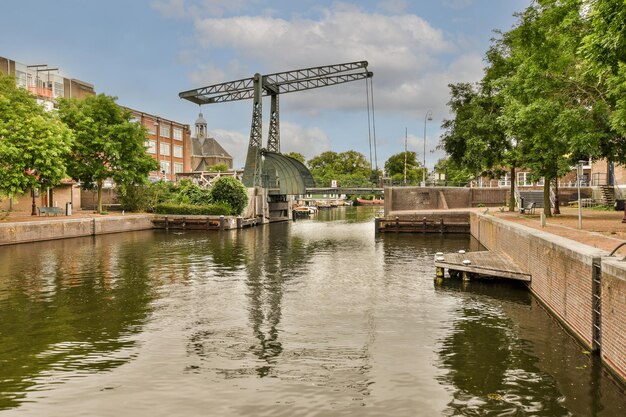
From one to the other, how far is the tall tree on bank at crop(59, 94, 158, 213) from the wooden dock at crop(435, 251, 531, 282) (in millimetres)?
32322

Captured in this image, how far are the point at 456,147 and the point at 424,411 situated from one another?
34.3 metres

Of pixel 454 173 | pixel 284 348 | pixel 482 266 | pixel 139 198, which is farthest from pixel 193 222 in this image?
pixel 454 173

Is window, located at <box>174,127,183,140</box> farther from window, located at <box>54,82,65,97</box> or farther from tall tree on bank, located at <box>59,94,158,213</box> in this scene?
tall tree on bank, located at <box>59,94,158,213</box>

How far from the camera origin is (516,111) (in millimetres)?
22391

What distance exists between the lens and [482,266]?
721 inches

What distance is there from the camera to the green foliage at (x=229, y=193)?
164ft

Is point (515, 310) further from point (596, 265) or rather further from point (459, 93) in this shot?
point (459, 93)

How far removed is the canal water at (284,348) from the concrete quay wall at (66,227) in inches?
480

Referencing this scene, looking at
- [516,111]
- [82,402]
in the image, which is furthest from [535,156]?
[82,402]

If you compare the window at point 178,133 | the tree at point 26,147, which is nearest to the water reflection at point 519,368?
the tree at point 26,147

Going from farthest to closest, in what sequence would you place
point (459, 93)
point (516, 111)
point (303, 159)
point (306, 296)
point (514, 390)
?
point (303, 159)
point (459, 93)
point (516, 111)
point (306, 296)
point (514, 390)

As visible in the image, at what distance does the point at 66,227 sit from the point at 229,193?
55.0 feet

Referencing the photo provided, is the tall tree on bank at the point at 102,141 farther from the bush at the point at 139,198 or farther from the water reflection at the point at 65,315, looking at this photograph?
the water reflection at the point at 65,315

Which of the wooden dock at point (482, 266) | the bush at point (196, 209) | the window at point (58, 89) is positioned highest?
the window at point (58, 89)
